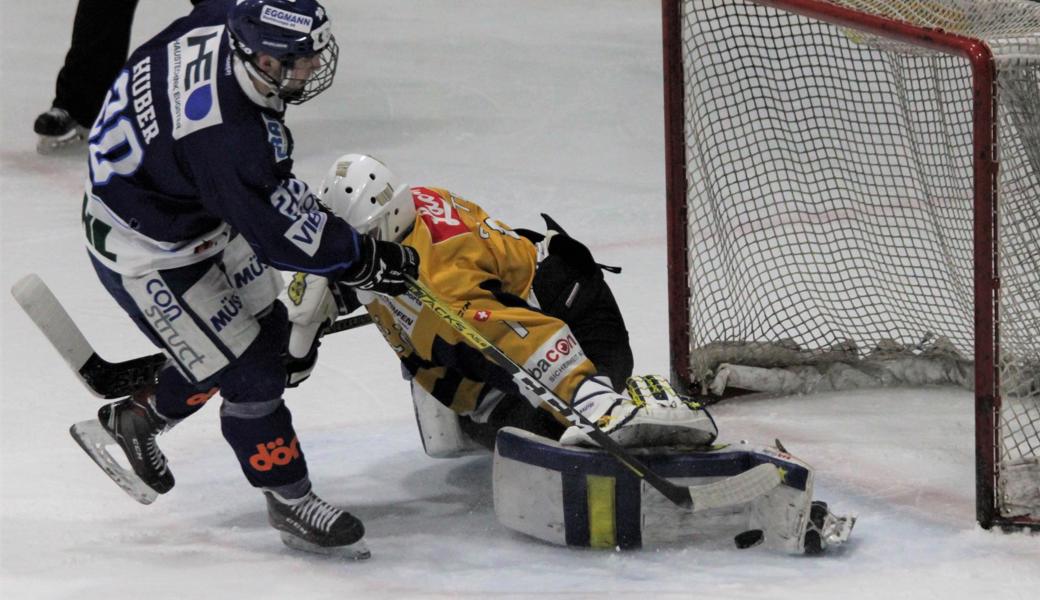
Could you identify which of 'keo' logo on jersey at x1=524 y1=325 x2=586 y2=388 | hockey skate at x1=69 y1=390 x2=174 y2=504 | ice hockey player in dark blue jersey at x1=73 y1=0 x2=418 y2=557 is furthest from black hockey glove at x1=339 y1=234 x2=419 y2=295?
hockey skate at x1=69 y1=390 x2=174 y2=504

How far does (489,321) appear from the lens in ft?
9.25

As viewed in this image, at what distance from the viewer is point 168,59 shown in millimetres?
2650

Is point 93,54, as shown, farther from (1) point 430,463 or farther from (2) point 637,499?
(2) point 637,499

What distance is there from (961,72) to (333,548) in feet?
5.34

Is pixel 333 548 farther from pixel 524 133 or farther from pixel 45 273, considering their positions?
pixel 524 133

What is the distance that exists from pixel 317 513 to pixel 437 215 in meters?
0.58

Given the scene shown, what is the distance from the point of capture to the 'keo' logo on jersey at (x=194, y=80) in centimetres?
255

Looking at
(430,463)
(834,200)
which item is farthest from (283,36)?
(834,200)

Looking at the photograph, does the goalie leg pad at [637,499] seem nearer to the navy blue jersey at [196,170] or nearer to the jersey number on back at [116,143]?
the navy blue jersey at [196,170]

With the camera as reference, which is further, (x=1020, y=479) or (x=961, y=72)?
(x=961, y=72)

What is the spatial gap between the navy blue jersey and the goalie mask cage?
42.3 inches

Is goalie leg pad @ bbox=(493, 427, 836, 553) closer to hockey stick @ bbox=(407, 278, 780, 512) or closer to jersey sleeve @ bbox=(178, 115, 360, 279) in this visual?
hockey stick @ bbox=(407, 278, 780, 512)

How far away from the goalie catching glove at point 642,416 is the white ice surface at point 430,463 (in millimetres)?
195

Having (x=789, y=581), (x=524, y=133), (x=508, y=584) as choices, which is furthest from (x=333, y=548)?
(x=524, y=133)
